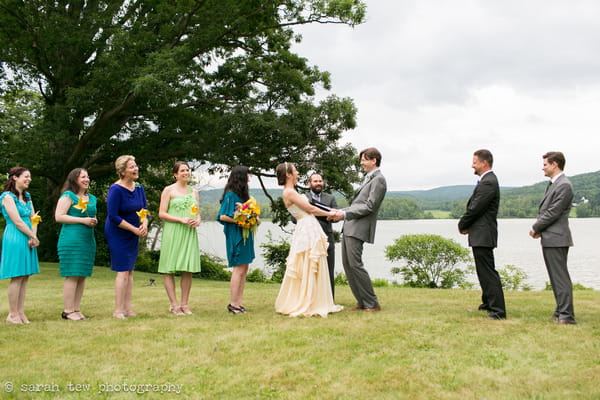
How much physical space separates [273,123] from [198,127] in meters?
4.06

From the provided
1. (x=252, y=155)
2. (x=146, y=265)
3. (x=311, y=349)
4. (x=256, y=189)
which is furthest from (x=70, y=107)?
(x=311, y=349)

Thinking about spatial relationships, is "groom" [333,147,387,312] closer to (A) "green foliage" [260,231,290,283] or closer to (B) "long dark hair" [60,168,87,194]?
(B) "long dark hair" [60,168,87,194]

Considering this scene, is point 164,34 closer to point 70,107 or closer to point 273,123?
point 70,107

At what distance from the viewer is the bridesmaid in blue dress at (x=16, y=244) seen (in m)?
6.40

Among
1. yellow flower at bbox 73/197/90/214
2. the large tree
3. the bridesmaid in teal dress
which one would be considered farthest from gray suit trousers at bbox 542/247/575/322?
the large tree

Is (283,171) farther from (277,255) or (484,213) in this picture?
(277,255)

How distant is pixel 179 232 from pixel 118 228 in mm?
876

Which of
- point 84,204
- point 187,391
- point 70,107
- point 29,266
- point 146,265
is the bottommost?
point 146,265

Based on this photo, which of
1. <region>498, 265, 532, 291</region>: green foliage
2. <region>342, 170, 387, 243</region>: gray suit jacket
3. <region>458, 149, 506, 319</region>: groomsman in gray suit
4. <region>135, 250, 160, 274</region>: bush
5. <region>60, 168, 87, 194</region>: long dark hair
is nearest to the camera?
<region>458, 149, 506, 319</region>: groomsman in gray suit

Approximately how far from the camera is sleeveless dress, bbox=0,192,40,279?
6406 millimetres

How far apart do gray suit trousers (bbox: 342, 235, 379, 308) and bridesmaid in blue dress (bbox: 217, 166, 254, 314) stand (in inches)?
59.8

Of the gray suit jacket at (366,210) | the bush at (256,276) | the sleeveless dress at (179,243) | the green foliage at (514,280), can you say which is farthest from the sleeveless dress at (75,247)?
the green foliage at (514,280)

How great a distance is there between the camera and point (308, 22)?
16.2 metres

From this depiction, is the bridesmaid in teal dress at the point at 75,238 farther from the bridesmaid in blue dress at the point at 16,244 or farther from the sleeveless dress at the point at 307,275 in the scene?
the sleeveless dress at the point at 307,275
